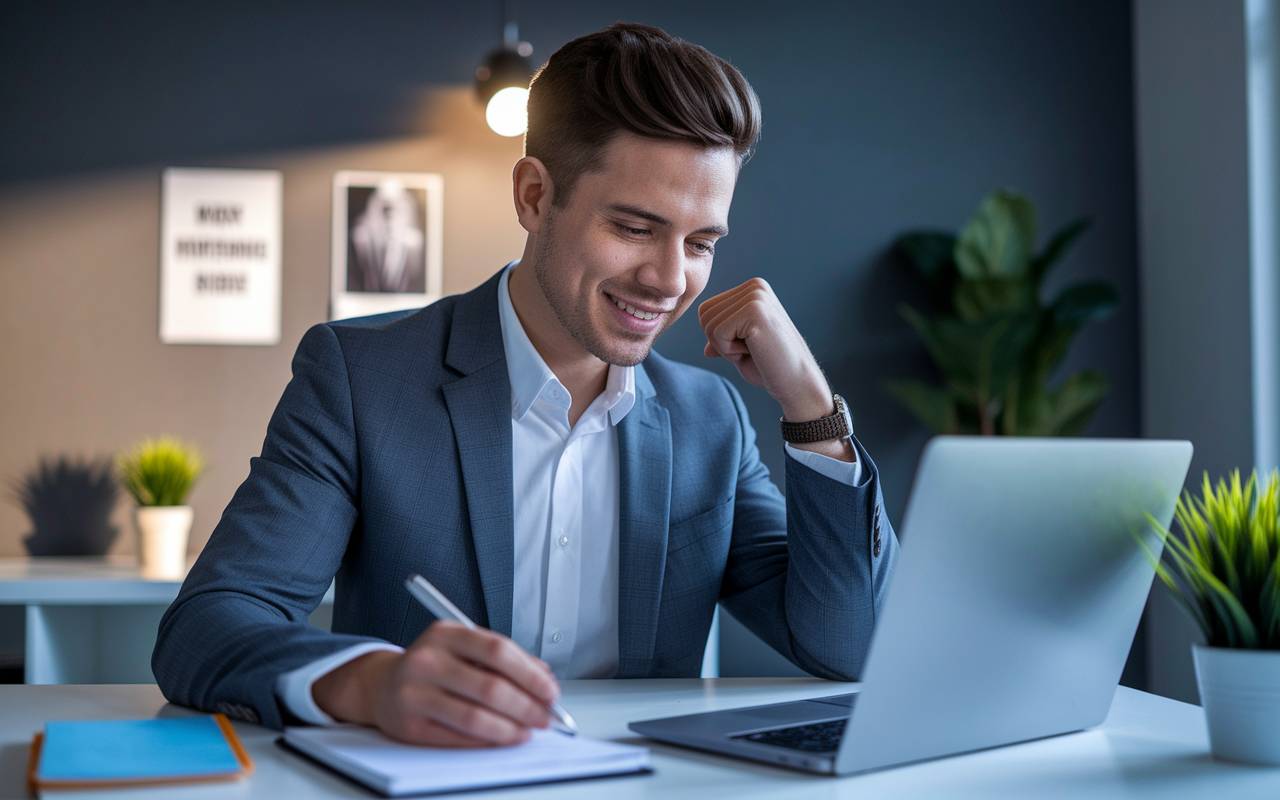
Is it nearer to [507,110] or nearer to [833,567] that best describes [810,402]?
[833,567]

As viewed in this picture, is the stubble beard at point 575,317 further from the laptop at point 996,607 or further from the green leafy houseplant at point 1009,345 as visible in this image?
the green leafy houseplant at point 1009,345

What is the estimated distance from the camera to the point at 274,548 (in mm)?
1138

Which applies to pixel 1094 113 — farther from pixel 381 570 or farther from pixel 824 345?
pixel 381 570

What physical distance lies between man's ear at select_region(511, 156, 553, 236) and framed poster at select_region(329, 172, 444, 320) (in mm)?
1785

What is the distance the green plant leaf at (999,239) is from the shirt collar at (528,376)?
198 cm

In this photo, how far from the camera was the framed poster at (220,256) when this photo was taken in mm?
3100

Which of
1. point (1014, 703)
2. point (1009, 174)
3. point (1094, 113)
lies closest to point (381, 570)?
point (1014, 703)

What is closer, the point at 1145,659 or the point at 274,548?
the point at 274,548

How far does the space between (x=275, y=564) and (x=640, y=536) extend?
48 centimetres

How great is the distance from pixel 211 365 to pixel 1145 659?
3.19 m

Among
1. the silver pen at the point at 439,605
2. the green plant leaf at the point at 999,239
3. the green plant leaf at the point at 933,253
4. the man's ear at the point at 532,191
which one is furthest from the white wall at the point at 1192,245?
the silver pen at the point at 439,605

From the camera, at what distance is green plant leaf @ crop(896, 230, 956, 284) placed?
3.31m

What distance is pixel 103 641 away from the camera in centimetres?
254

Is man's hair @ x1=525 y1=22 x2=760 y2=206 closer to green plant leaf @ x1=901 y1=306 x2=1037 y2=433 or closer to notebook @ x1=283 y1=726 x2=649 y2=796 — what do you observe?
notebook @ x1=283 y1=726 x2=649 y2=796
